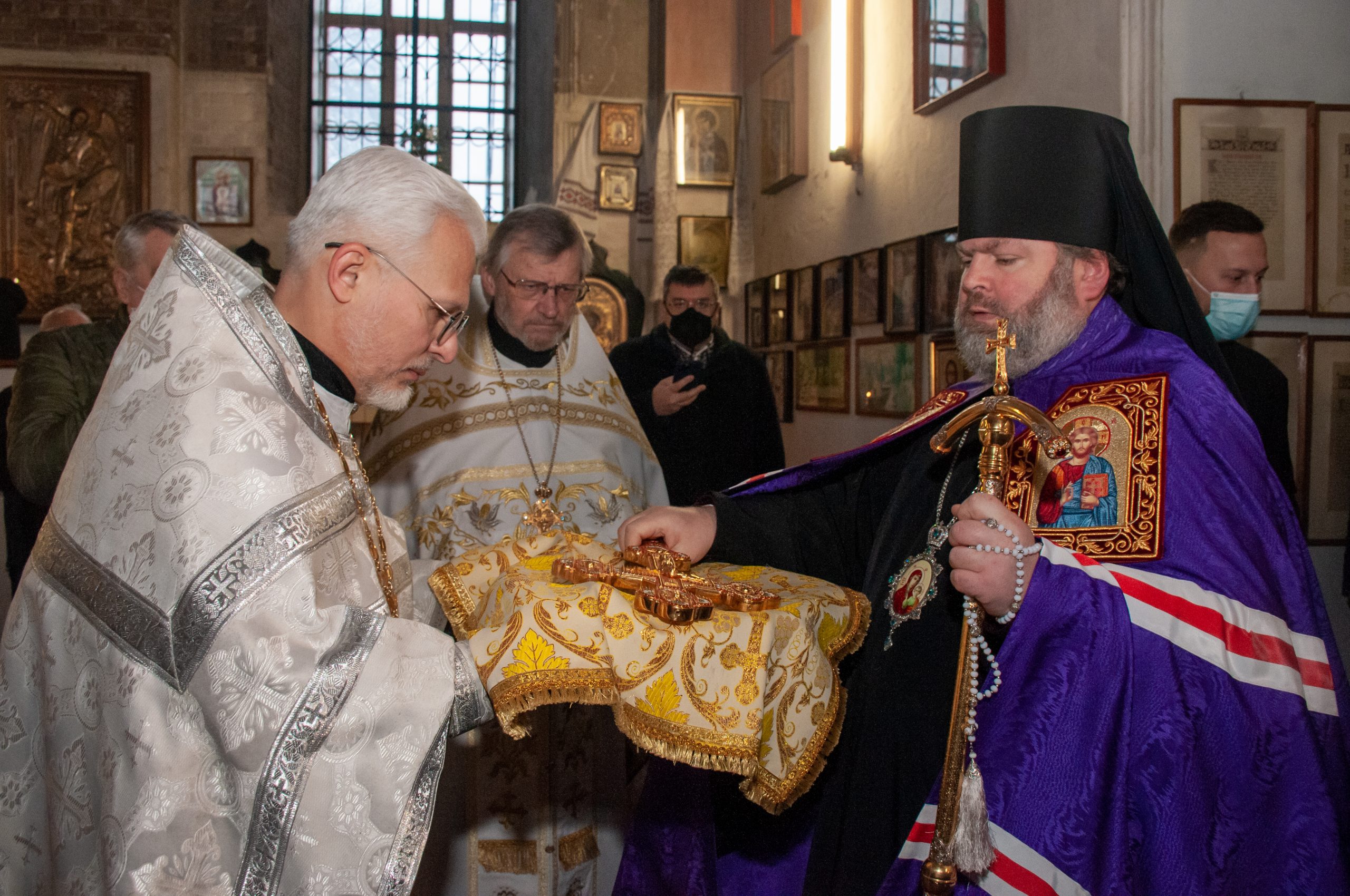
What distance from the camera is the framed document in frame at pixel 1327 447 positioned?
159 inches

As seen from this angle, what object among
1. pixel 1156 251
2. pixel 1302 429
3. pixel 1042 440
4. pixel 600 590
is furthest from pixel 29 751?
pixel 1302 429

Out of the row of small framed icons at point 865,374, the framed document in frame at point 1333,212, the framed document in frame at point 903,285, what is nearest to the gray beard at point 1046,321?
the framed document in frame at point 1333,212

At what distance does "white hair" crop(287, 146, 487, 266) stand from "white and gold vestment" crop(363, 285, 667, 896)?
1140 millimetres

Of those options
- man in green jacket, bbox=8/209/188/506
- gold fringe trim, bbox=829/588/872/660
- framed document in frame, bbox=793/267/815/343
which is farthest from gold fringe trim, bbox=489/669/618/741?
framed document in frame, bbox=793/267/815/343

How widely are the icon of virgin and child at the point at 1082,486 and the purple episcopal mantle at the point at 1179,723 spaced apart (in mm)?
121

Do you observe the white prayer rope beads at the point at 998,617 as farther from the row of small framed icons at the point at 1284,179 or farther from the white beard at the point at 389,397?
the row of small framed icons at the point at 1284,179

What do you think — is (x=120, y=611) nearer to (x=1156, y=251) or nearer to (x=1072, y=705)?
(x=1072, y=705)

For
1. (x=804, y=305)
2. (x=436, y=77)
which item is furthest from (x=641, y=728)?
(x=436, y=77)

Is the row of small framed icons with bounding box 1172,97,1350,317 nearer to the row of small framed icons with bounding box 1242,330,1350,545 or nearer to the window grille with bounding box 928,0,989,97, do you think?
the row of small framed icons with bounding box 1242,330,1350,545

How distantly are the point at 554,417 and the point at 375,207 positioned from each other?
5.16ft

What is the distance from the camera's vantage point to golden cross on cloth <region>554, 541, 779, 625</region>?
1702mm

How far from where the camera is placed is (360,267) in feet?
6.16

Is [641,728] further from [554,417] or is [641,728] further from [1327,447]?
[1327,447]

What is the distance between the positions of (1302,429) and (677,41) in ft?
24.5
